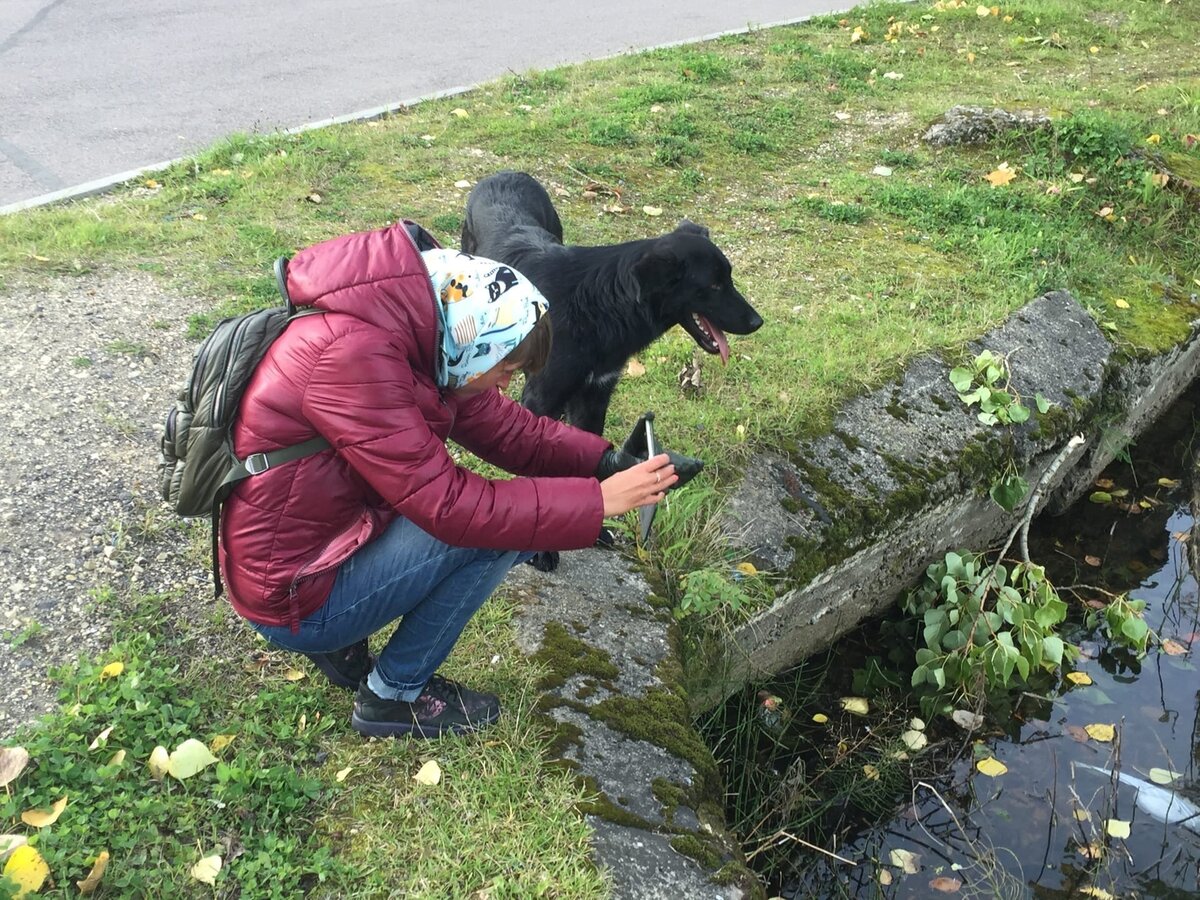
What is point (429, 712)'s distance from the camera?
2.70 m

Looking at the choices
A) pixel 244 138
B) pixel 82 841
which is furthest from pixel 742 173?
pixel 82 841

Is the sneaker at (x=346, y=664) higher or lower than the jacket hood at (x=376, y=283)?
lower

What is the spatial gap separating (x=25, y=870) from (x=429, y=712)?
101cm

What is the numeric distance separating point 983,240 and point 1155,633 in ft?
8.72

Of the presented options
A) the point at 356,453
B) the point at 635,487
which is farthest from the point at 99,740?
the point at 635,487

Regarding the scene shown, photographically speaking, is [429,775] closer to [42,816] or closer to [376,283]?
[42,816]

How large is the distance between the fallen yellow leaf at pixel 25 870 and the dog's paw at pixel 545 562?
67.2 inches

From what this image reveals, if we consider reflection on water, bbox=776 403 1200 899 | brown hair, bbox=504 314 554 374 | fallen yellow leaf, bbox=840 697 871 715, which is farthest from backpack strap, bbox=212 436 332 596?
fallen yellow leaf, bbox=840 697 871 715

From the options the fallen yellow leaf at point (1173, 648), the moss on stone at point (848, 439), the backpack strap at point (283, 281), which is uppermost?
the backpack strap at point (283, 281)

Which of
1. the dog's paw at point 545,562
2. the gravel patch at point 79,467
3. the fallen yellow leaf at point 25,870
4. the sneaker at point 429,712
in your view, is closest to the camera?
the fallen yellow leaf at point 25,870

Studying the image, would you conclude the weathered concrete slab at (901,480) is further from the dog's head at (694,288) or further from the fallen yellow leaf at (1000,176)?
the fallen yellow leaf at (1000,176)

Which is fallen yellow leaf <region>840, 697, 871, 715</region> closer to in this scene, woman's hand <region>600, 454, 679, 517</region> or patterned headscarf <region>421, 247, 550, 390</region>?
woman's hand <region>600, 454, 679, 517</region>

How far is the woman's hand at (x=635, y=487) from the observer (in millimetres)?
2338

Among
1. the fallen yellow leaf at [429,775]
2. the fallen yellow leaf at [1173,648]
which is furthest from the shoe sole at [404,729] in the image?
the fallen yellow leaf at [1173,648]
